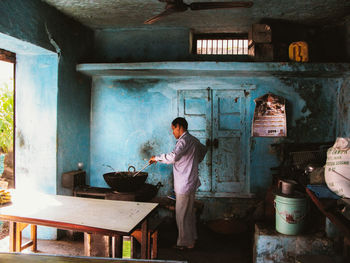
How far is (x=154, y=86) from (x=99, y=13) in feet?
5.88

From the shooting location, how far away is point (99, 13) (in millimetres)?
5129

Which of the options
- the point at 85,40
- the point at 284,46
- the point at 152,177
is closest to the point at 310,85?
the point at 284,46

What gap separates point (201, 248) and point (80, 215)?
8.27ft

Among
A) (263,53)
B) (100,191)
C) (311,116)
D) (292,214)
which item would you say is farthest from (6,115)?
(311,116)

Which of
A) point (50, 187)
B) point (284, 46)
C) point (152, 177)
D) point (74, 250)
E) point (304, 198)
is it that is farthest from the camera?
point (152, 177)

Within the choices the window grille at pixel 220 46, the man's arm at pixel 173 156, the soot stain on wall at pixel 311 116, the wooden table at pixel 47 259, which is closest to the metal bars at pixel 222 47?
the window grille at pixel 220 46

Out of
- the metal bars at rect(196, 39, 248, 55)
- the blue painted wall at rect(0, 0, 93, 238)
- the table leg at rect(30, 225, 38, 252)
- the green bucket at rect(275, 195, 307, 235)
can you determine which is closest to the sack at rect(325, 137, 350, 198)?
the green bucket at rect(275, 195, 307, 235)

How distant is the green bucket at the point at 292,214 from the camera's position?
3.82m

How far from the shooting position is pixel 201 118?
5914 mm

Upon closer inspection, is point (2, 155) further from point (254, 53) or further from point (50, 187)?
point (254, 53)

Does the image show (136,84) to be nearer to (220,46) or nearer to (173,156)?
(220,46)

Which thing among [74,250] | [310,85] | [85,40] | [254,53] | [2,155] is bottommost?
[74,250]

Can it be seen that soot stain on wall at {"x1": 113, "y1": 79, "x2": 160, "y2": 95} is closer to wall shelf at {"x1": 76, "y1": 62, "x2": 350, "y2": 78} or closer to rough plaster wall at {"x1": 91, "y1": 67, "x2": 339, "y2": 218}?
rough plaster wall at {"x1": 91, "y1": 67, "x2": 339, "y2": 218}

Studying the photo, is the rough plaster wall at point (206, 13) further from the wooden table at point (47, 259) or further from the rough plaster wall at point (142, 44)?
the wooden table at point (47, 259)
